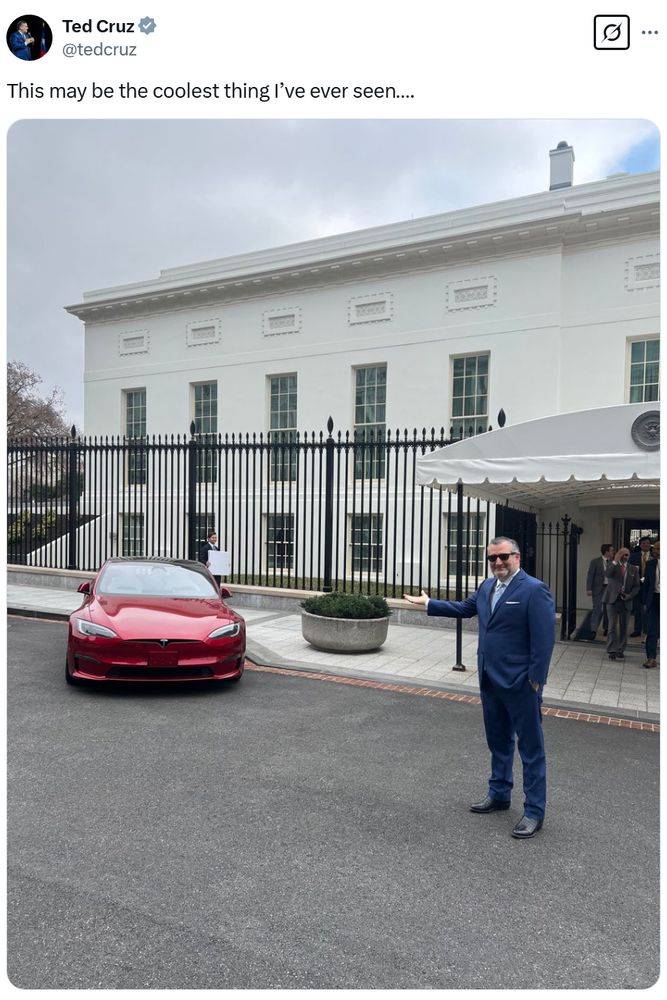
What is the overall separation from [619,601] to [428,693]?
407 cm

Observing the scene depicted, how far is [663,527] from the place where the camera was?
2.37m

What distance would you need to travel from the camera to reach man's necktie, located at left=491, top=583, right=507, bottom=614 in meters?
4.21

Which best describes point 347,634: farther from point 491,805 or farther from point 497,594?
point 497,594

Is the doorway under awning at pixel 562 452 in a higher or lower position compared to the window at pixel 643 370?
lower

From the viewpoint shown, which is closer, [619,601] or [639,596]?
[619,601]

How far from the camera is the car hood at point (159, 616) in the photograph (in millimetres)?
6816

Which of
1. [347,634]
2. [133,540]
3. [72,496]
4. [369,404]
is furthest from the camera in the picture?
[133,540]

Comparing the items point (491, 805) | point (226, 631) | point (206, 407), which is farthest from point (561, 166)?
point (491, 805)

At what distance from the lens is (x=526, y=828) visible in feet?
12.9

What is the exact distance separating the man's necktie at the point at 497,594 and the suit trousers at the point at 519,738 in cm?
47
